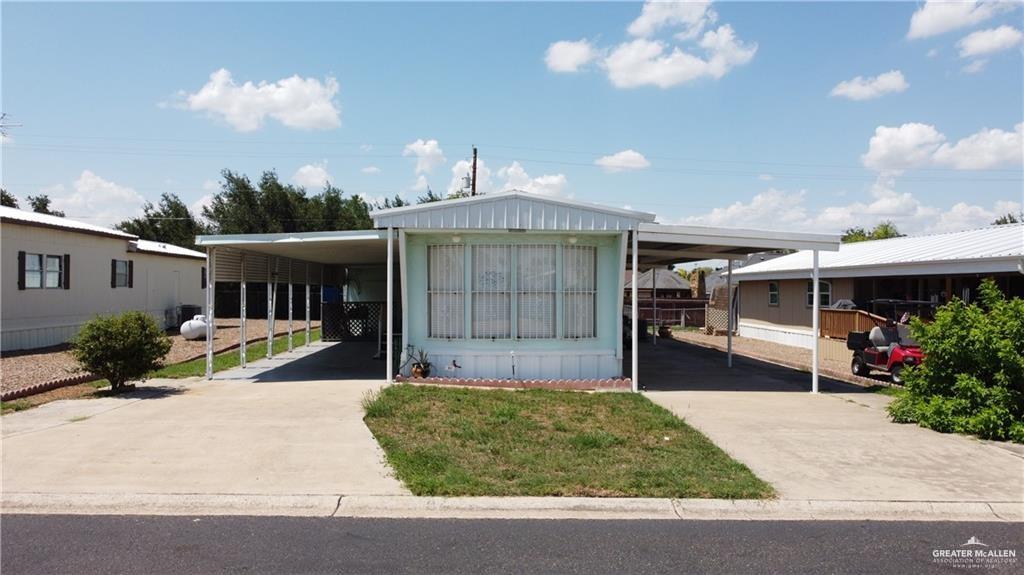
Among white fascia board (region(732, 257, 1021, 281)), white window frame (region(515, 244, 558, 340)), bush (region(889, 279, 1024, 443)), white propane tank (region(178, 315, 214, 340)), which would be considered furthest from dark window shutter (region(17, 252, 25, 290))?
white fascia board (region(732, 257, 1021, 281))

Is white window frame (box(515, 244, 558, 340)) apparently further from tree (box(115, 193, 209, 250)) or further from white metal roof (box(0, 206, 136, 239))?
tree (box(115, 193, 209, 250))

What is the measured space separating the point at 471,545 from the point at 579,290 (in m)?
7.42

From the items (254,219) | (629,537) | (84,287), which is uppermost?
(254,219)

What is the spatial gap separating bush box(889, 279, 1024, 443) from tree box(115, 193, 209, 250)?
4002 centimetres

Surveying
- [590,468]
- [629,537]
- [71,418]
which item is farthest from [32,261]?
[629,537]

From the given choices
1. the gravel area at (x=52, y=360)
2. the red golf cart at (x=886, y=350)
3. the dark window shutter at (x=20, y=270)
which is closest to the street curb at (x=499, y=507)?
the gravel area at (x=52, y=360)

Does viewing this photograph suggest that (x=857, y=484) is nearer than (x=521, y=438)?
→ Yes

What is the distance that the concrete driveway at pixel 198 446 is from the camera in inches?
239

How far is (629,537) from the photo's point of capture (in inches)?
200

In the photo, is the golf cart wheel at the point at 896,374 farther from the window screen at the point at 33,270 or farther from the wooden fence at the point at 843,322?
the window screen at the point at 33,270

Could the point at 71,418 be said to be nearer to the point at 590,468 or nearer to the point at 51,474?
the point at 51,474

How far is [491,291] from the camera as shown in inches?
467

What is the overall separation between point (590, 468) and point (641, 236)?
238 inches
